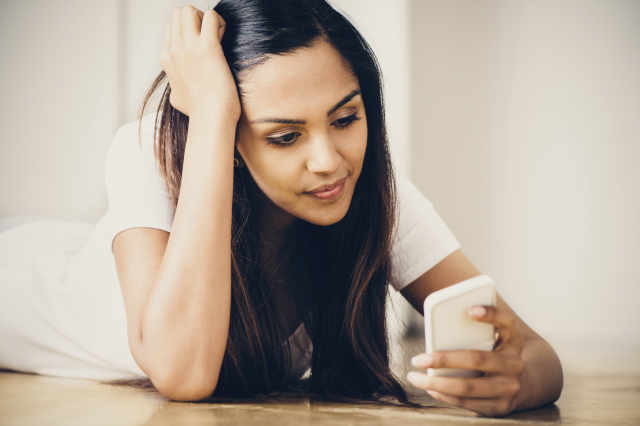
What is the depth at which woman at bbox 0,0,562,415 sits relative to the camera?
2.51 feet

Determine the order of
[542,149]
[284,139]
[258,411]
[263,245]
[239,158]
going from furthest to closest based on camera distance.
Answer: [542,149] → [263,245] → [239,158] → [284,139] → [258,411]

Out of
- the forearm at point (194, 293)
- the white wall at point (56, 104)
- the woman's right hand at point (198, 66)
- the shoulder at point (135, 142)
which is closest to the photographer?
the forearm at point (194, 293)

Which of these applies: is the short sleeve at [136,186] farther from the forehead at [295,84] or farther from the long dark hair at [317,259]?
the forehead at [295,84]

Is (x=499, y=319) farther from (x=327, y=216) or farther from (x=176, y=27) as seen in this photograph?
(x=176, y=27)

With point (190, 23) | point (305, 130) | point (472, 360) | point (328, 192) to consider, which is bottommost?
point (472, 360)

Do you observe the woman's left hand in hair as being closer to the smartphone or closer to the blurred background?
the smartphone

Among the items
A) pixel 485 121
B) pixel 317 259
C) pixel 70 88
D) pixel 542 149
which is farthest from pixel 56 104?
pixel 542 149

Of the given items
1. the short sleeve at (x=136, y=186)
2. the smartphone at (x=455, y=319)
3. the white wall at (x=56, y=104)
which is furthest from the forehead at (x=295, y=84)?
the white wall at (x=56, y=104)

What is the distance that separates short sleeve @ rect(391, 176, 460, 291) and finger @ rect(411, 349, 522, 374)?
427 mm

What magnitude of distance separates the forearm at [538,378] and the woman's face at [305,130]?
42cm

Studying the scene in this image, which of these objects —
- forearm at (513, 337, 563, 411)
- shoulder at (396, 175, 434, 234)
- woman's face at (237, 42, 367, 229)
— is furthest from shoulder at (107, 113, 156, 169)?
forearm at (513, 337, 563, 411)

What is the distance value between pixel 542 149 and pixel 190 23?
1899 millimetres

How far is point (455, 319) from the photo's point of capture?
0.66 m

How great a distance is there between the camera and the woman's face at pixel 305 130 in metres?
0.83
